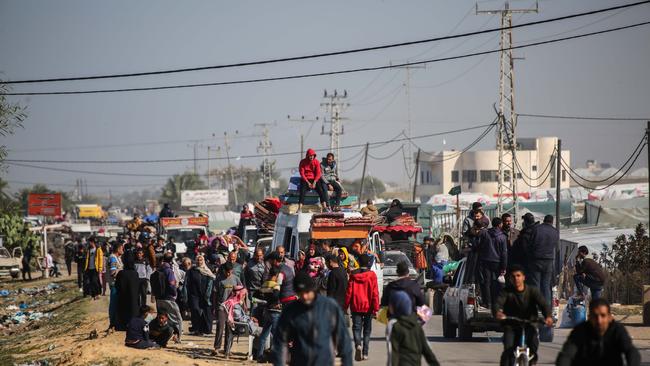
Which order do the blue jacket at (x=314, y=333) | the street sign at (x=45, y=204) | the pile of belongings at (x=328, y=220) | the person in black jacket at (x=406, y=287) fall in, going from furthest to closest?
the street sign at (x=45, y=204) → the pile of belongings at (x=328, y=220) → the person in black jacket at (x=406, y=287) → the blue jacket at (x=314, y=333)

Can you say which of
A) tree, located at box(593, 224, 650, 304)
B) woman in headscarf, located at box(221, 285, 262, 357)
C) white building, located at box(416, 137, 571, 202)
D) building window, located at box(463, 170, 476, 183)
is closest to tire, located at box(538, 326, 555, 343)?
woman in headscarf, located at box(221, 285, 262, 357)

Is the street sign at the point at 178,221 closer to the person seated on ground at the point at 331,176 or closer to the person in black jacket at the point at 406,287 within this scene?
the person seated on ground at the point at 331,176

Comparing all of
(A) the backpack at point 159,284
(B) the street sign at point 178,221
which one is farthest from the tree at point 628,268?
(B) the street sign at point 178,221

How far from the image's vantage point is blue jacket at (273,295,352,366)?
10.5 meters

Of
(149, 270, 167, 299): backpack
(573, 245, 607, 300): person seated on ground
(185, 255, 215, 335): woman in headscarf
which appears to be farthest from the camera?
(185, 255, 215, 335): woman in headscarf

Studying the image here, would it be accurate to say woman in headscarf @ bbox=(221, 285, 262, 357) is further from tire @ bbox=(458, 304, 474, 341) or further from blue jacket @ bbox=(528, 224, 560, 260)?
blue jacket @ bbox=(528, 224, 560, 260)

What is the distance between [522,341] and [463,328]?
659cm

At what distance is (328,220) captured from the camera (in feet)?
82.6

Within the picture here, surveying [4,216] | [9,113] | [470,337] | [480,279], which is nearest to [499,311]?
[480,279]

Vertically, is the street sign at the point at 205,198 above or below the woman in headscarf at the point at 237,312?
above

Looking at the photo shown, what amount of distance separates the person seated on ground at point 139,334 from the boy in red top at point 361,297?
481 centimetres

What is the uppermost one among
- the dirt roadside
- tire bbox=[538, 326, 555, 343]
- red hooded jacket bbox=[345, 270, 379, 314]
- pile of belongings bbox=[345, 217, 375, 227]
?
pile of belongings bbox=[345, 217, 375, 227]

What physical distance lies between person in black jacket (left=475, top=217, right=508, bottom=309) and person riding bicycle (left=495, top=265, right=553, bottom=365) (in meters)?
5.37

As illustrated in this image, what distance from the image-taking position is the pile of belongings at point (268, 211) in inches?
1323
